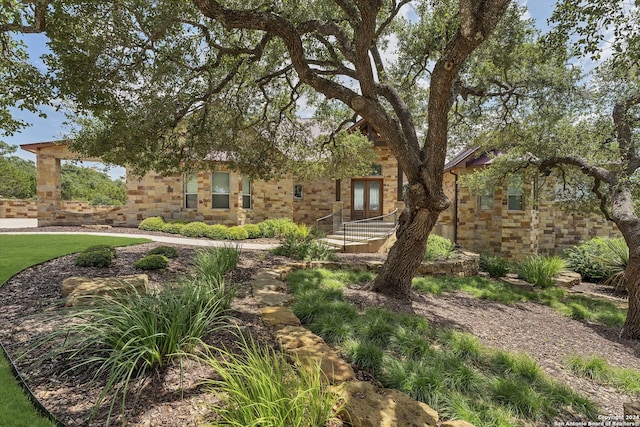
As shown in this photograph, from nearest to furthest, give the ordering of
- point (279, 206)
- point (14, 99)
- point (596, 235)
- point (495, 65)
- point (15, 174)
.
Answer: point (14, 99)
point (495, 65)
point (596, 235)
point (279, 206)
point (15, 174)

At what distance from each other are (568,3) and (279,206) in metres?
13.3

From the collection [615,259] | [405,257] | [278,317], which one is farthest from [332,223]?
[278,317]

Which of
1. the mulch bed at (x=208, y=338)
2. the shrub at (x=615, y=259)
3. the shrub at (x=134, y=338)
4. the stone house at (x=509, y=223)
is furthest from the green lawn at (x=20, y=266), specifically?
the shrub at (x=615, y=259)

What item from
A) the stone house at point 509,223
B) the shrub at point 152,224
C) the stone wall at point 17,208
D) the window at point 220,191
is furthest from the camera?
the stone wall at point 17,208

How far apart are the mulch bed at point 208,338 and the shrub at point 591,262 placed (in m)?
5.72

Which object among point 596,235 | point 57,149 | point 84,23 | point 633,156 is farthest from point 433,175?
point 57,149

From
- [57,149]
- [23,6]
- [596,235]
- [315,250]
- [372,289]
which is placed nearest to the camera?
[23,6]

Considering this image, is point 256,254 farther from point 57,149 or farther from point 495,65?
point 57,149

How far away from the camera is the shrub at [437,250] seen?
8.88m

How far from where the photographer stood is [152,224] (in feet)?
45.5

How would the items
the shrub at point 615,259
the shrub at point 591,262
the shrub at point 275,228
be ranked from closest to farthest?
→ the shrub at point 615,259, the shrub at point 591,262, the shrub at point 275,228

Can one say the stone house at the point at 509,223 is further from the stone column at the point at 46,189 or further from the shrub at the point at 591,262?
the stone column at the point at 46,189

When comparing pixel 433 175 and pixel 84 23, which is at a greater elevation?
pixel 84 23

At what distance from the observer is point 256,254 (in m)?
8.85
